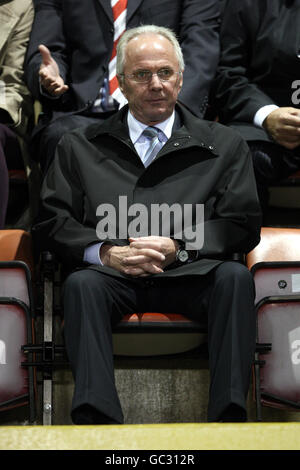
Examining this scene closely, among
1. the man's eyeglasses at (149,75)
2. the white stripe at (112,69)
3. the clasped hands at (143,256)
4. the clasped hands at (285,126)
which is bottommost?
the clasped hands at (143,256)

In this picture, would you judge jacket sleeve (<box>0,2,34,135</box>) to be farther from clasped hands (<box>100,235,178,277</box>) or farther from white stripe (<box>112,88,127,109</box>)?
clasped hands (<box>100,235,178,277</box>)

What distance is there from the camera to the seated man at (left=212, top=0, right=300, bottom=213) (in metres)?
2.26

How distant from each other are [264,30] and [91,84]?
21.5 inches

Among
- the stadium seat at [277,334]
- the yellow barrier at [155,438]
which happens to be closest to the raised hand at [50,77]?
the stadium seat at [277,334]

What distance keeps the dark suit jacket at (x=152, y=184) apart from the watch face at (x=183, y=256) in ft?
0.12

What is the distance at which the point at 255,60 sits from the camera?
7.97 feet

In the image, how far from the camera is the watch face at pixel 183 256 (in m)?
1.81

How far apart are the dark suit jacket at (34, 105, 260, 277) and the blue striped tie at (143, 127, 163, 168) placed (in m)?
0.05

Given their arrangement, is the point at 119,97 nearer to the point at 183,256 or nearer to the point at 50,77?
the point at 50,77

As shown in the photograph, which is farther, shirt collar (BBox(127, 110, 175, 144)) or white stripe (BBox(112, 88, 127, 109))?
white stripe (BBox(112, 88, 127, 109))

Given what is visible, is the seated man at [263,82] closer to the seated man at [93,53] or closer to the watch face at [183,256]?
the seated man at [93,53]

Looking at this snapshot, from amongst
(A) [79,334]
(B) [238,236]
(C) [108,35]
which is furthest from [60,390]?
(C) [108,35]

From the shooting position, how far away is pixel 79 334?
1633mm

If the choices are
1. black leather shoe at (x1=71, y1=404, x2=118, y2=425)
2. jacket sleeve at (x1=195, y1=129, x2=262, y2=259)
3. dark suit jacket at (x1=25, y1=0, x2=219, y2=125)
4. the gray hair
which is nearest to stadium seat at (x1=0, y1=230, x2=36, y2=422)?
black leather shoe at (x1=71, y1=404, x2=118, y2=425)
